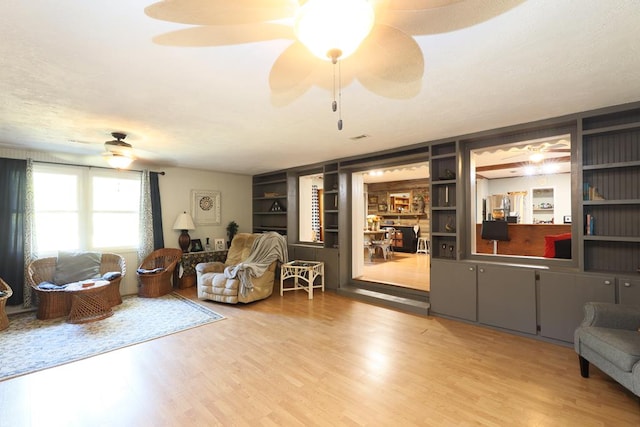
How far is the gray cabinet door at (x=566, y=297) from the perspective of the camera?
8.87 ft

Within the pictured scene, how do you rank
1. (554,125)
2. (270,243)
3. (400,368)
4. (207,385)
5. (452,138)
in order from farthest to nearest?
(270,243) → (452,138) → (554,125) → (400,368) → (207,385)

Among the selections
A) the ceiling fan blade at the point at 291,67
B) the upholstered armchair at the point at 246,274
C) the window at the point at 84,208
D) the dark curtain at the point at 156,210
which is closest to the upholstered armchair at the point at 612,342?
the ceiling fan blade at the point at 291,67

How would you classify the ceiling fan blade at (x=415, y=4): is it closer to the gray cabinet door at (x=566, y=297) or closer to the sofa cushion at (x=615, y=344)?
the sofa cushion at (x=615, y=344)

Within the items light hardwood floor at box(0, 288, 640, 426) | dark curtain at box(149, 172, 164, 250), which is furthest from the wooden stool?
dark curtain at box(149, 172, 164, 250)

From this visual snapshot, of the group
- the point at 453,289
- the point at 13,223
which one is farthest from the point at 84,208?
the point at 453,289

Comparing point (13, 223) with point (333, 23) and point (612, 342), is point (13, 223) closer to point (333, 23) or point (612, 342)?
point (333, 23)

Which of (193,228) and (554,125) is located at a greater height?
(554,125)

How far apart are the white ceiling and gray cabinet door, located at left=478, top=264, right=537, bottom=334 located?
171 cm

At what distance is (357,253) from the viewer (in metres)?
5.33

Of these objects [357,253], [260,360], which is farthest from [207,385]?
[357,253]

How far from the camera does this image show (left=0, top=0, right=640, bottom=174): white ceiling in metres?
1.39

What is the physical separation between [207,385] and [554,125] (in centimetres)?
425

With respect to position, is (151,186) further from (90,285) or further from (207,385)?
(207,385)

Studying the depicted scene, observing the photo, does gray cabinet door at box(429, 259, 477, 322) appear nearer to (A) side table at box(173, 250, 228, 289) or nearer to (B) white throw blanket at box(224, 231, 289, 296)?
(B) white throw blanket at box(224, 231, 289, 296)
